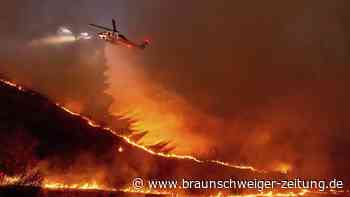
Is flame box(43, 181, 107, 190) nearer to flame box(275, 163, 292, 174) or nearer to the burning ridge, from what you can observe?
the burning ridge

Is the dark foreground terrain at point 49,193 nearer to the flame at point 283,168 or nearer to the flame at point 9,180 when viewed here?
the flame at point 9,180

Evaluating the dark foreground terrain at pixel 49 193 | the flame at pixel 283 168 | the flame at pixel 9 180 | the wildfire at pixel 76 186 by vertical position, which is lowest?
the dark foreground terrain at pixel 49 193

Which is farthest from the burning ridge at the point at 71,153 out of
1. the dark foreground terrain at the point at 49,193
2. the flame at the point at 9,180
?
the dark foreground terrain at the point at 49,193

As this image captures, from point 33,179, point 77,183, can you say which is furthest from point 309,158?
point 33,179

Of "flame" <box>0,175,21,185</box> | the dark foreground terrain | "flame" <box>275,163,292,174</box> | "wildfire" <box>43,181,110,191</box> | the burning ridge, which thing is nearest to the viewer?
the dark foreground terrain

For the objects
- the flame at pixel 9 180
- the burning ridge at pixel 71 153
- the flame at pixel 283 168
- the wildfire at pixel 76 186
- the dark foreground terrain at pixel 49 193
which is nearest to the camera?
the dark foreground terrain at pixel 49 193

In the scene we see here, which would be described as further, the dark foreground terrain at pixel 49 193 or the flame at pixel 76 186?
the flame at pixel 76 186

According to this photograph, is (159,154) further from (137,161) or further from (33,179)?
(33,179)

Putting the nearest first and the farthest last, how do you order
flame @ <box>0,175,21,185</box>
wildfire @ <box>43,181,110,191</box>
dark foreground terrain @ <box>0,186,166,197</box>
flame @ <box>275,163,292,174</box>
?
dark foreground terrain @ <box>0,186,166,197</box>
flame @ <box>0,175,21,185</box>
wildfire @ <box>43,181,110,191</box>
flame @ <box>275,163,292,174</box>

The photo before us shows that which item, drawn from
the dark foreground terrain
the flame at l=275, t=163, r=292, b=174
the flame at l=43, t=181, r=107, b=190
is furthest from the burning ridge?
the flame at l=275, t=163, r=292, b=174

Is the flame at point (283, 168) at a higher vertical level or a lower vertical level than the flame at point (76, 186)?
higher

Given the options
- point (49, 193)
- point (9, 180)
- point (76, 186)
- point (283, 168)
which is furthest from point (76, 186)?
point (283, 168)

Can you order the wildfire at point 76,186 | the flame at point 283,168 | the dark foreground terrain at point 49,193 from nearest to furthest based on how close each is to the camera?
the dark foreground terrain at point 49,193, the wildfire at point 76,186, the flame at point 283,168

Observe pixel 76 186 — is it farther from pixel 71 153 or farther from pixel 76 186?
pixel 71 153
